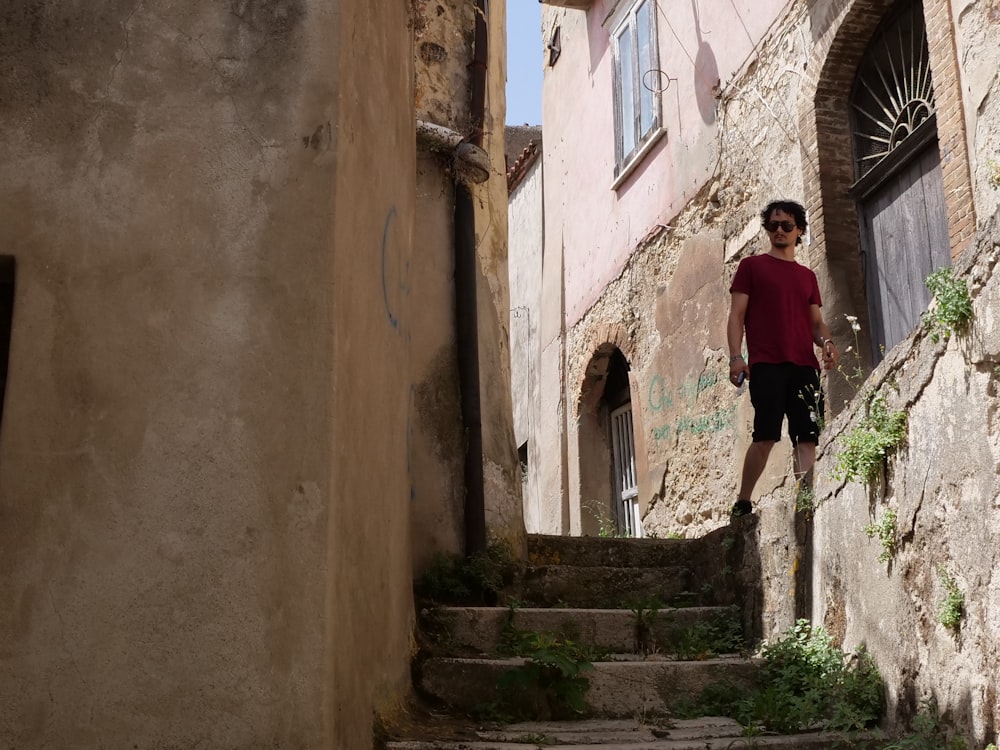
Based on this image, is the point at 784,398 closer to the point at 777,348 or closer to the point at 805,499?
the point at 777,348

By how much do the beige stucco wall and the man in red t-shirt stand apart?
2.38 metres

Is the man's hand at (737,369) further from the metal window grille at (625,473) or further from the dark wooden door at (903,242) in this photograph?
the metal window grille at (625,473)

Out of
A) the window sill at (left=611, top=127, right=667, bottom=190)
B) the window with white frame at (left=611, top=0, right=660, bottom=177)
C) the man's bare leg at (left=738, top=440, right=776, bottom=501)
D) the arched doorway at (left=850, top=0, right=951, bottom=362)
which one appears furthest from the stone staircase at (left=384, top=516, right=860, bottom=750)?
the window with white frame at (left=611, top=0, right=660, bottom=177)

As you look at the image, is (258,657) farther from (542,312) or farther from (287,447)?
(542,312)

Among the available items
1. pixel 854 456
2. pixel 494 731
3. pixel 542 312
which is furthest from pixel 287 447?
pixel 542 312

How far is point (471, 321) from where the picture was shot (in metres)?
5.90

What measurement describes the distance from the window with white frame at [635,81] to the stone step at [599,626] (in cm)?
598

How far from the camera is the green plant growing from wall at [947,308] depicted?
3494mm

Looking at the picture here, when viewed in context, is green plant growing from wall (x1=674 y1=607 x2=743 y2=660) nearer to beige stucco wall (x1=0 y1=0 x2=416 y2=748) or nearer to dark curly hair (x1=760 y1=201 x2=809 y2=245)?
beige stucco wall (x1=0 y1=0 x2=416 y2=748)

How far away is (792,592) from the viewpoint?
465cm

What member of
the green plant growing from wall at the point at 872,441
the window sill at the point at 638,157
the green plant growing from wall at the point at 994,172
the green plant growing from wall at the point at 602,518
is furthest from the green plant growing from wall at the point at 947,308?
the green plant growing from wall at the point at 602,518

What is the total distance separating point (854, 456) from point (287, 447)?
7.00ft

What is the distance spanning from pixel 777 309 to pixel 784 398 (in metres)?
0.45

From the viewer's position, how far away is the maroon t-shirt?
5.53m
